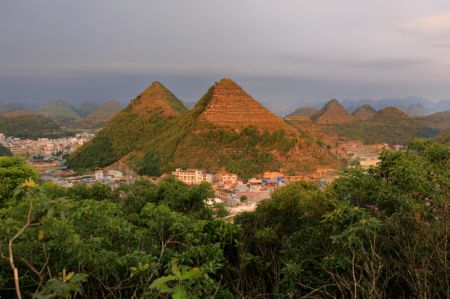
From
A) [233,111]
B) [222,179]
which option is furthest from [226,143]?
[222,179]

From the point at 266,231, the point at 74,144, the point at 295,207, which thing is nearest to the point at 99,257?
the point at 266,231

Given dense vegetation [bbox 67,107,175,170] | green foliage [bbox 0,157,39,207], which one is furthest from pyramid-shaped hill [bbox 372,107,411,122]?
green foliage [bbox 0,157,39,207]

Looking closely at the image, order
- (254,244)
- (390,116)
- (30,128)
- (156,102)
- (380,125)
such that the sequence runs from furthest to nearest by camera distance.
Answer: (30,128)
(390,116)
(380,125)
(156,102)
(254,244)

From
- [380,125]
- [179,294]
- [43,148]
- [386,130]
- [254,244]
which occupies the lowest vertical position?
[43,148]

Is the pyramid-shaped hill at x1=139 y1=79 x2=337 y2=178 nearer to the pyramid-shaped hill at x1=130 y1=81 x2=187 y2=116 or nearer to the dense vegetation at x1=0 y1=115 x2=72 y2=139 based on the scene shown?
the pyramid-shaped hill at x1=130 y1=81 x2=187 y2=116

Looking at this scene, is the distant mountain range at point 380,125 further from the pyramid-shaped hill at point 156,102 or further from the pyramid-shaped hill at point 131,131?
the pyramid-shaped hill at point 131,131

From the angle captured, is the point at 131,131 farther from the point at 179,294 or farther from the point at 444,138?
the point at 179,294
